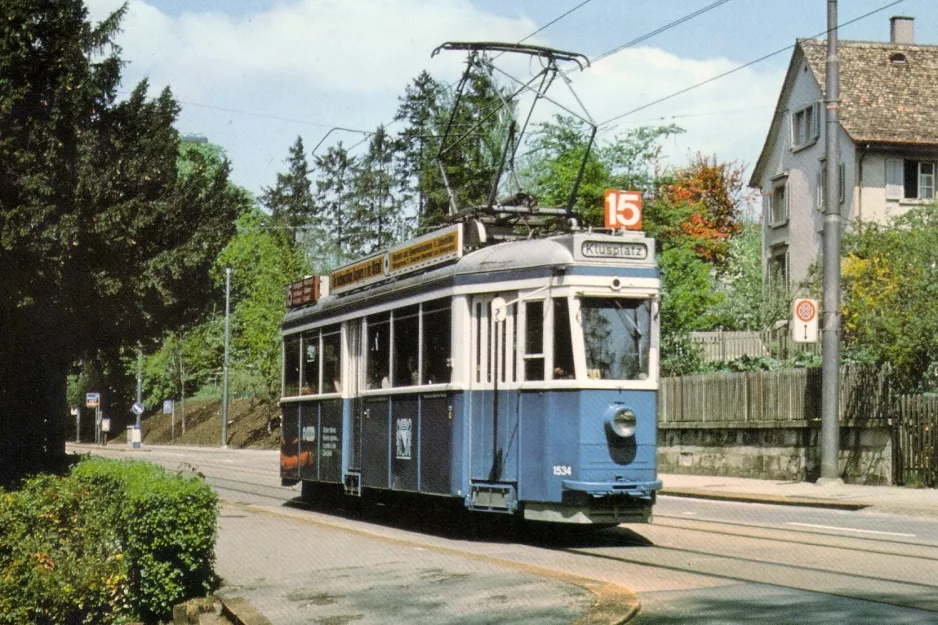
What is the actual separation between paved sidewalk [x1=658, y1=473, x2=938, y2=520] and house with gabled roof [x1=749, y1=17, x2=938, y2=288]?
19364 mm

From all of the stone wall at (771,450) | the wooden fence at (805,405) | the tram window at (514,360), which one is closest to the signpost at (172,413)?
the stone wall at (771,450)

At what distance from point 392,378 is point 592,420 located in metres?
3.66

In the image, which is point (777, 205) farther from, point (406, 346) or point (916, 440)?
point (406, 346)

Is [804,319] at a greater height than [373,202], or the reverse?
[373,202]

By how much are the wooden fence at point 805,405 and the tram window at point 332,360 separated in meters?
9.74

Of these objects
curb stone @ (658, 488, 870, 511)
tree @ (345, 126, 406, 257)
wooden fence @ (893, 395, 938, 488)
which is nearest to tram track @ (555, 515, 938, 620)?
curb stone @ (658, 488, 870, 511)

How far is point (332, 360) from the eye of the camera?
1912 centimetres

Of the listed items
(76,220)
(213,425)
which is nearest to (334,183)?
(213,425)

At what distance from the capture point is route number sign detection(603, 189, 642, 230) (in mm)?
32750

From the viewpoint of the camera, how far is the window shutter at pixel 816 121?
48625mm

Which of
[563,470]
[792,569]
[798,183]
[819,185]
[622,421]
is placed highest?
[798,183]

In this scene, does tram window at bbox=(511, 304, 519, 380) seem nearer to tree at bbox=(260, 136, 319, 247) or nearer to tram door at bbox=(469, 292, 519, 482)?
tram door at bbox=(469, 292, 519, 482)

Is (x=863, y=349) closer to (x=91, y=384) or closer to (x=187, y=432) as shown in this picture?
(x=187, y=432)

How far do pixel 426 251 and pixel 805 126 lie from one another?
120ft
